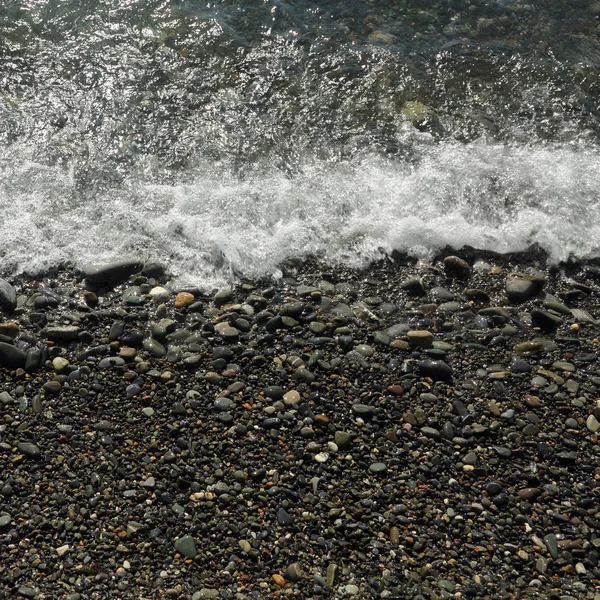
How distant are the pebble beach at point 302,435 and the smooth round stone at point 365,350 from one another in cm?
1

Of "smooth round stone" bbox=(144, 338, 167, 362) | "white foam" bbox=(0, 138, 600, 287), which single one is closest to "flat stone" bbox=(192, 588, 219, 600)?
"smooth round stone" bbox=(144, 338, 167, 362)

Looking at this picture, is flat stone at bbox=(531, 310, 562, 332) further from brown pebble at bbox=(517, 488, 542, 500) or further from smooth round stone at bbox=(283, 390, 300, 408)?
smooth round stone at bbox=(283, 390, 300, 408)

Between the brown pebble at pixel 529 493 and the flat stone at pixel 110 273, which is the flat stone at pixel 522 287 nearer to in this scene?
the brown pebble at pixel 529 493

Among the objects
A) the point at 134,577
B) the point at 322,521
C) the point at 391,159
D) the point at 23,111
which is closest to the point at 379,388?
the point at 322,521

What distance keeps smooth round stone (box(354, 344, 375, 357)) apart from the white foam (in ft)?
3.79

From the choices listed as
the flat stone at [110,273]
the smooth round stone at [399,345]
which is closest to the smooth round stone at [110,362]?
the flat stone at [110,273]

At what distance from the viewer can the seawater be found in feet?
22.0

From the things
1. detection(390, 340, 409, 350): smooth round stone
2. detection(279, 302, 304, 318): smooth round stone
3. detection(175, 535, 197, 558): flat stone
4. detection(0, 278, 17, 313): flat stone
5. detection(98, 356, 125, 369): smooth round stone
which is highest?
detection(0, 278, 17, 313): flat stone

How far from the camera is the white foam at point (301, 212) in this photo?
6.50 m

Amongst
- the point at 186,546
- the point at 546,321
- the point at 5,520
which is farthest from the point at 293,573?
the point at 546,321

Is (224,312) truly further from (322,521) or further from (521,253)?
(521,253)

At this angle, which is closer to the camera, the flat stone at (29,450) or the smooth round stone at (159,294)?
the flat stone at (29,450)

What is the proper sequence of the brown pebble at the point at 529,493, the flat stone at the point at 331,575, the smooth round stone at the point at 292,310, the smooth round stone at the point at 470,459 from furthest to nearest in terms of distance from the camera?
the smooth round stone at the point at 292,310, the smooth round stone at the point at 470,459, the brown pebble at the point at 529,493, the flat stone at the point at 331,575

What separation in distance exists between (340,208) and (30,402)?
325 centimetres
